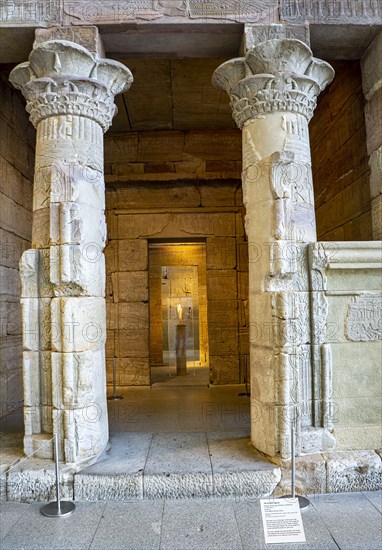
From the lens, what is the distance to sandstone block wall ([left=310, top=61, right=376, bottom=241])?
4973mm

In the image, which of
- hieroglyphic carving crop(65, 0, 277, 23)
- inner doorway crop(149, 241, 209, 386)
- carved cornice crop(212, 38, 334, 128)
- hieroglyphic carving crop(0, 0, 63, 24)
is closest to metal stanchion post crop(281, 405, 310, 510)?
carved cornice crop(212, 38, 334, 128)

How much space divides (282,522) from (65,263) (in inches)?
105

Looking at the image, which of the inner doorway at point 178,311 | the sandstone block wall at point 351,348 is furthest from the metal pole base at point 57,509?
the inner doorway at point 178,311

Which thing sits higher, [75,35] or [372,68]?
[75,35]

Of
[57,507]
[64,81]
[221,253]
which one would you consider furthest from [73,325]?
[221,253]

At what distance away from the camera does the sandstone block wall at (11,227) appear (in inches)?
207

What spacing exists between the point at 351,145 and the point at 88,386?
4436 millimetres

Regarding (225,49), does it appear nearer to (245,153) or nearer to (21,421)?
(245,153)

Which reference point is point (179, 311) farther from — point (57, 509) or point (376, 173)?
point (57, 509)

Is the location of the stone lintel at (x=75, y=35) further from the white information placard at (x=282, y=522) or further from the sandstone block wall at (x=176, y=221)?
the white information placard at (x=282, y=522)

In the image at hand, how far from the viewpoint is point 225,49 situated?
14.2 ft

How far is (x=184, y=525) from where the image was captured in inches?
118

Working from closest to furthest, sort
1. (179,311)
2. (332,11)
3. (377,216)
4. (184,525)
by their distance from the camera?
(184,525), (332,11), (377,216), (179,311)

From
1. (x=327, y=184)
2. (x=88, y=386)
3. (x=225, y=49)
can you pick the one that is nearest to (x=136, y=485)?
Answer: (x=88, y=386)
